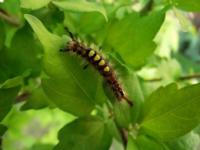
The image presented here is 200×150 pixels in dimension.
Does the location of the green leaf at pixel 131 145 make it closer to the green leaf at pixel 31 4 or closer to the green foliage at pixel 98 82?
the green foliage at pixel 98 82

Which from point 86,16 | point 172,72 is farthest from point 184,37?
point 86,16

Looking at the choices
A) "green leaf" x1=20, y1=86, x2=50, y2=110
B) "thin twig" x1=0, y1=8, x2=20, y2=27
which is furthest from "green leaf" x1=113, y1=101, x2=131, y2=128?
"thin twig" x1=0, y1=8, x2=20, y2=27

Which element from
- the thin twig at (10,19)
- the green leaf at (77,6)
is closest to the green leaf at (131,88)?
the green leaf at (77,6)

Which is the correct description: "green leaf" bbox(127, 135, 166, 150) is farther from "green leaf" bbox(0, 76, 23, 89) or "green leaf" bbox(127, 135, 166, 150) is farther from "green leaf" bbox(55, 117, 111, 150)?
"green leaf" bbox(0, 76, 23, 89)

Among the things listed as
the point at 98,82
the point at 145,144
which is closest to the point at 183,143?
the point at 145,144

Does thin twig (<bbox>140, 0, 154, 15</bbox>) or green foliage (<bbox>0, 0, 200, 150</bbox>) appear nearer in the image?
green foliage (<bbox>0, 0, 200, 150</bbox>)

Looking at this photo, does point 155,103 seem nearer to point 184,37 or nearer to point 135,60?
point 135,60

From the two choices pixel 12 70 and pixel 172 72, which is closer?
pixel 12 70

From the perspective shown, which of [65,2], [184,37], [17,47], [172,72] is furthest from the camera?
[184,37]
